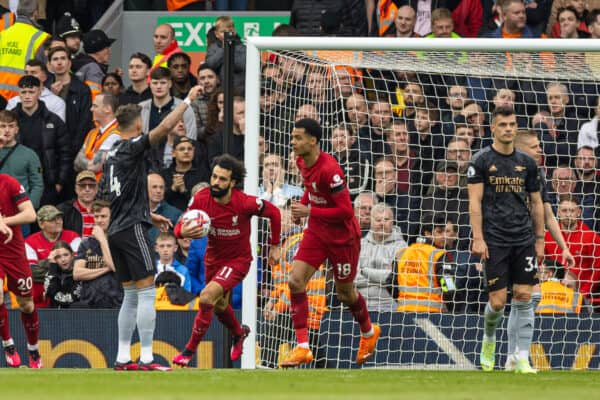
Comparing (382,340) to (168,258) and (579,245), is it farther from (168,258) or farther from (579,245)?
(168,258)

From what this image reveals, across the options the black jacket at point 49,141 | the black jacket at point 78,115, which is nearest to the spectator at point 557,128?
the black jacket at point 78,115

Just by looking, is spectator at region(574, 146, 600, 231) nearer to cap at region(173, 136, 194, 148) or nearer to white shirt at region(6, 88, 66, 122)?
cap at region(173, 136, 194, 148)

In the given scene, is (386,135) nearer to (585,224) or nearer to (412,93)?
(412,93)

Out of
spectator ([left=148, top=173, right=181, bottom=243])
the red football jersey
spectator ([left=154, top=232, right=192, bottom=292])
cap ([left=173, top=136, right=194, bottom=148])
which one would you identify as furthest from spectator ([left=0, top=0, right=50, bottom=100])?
the red football jersey

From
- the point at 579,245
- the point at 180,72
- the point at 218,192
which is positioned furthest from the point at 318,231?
the point at 180,72

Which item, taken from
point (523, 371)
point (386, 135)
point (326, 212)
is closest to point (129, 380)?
point (326, 212)

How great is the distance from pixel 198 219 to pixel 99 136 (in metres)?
4.36

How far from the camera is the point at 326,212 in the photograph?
35.4 feet

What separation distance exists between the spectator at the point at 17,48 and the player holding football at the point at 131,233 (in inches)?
247

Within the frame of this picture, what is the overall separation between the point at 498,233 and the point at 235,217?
2.20 meters

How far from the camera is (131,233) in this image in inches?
414

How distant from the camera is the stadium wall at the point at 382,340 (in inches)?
482

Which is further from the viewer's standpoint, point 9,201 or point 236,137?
point 236,137

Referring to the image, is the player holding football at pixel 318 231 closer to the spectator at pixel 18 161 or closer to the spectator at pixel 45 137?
the spectator at pixel 18 161
